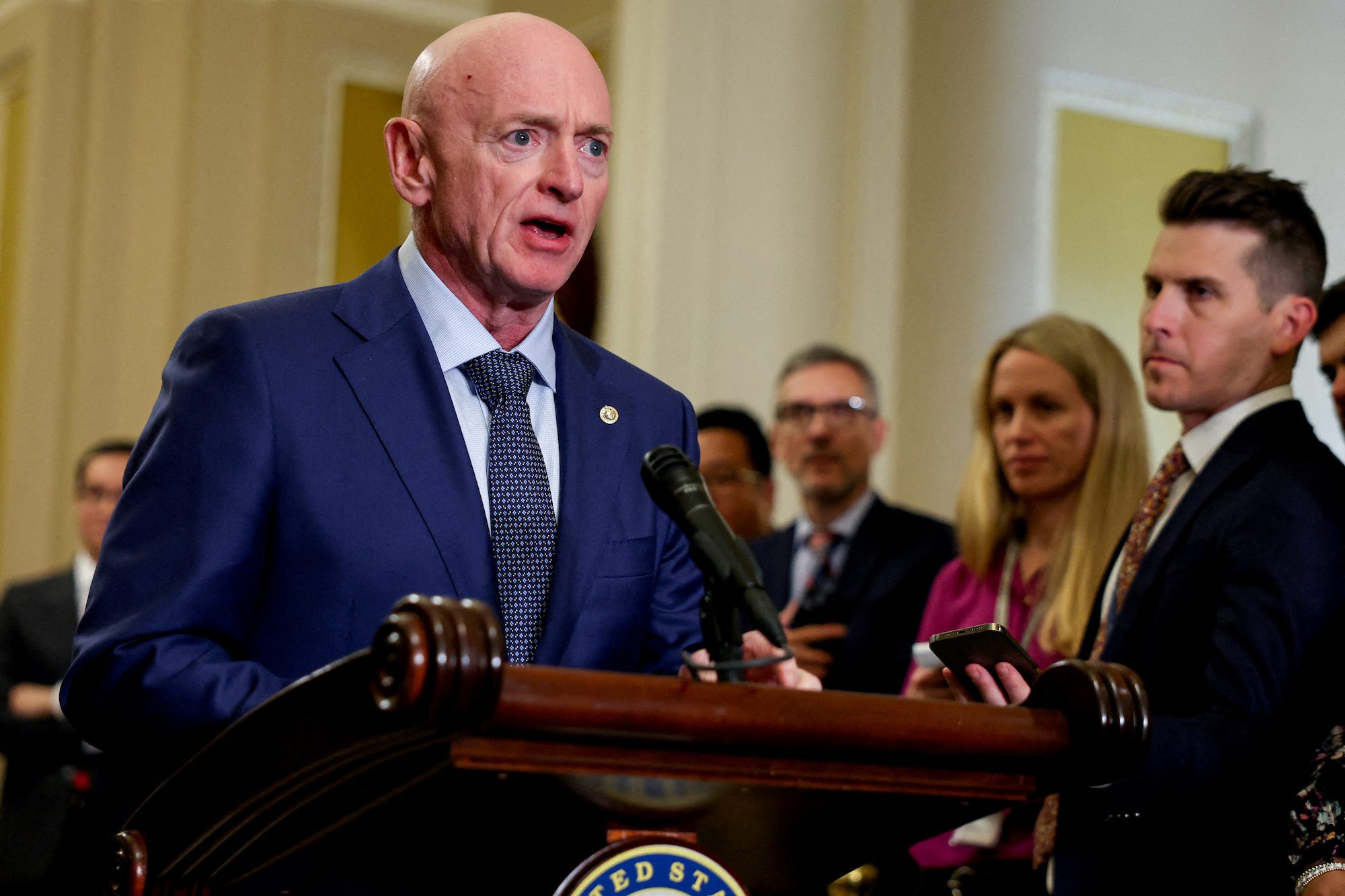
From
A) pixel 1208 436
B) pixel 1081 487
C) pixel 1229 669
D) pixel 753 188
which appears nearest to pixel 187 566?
pixel 1229 669

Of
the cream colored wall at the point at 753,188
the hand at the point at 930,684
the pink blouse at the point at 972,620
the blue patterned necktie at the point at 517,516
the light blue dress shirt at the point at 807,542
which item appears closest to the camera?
the blue patterned necktie at the point at 517,516

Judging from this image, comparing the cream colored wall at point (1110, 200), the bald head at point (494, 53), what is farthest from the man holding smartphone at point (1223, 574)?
the cream colored wall at point (1110, 200)

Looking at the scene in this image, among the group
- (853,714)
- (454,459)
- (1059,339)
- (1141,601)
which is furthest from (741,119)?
(853,714)

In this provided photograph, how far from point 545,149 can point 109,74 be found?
21.3ft

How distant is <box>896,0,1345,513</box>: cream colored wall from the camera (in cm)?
536

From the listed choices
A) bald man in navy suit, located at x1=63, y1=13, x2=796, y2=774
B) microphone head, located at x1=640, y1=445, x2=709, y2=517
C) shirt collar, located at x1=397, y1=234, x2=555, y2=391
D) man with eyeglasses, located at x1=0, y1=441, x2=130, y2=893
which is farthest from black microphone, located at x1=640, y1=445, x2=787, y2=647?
man with eyeglasses, located at x1=0, y1=441, x2=130, y2=893

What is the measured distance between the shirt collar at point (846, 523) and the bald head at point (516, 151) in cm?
238

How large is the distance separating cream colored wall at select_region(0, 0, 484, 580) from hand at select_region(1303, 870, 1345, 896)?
19.9 ft

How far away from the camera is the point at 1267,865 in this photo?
7.53 ft

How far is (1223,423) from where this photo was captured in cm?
253

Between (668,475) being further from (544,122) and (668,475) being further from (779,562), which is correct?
(779,562)

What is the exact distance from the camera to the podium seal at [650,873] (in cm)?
125

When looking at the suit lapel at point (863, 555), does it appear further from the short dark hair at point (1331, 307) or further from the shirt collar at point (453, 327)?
the shirt collar at point (453, 327)

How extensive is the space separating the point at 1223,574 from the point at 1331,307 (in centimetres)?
79
